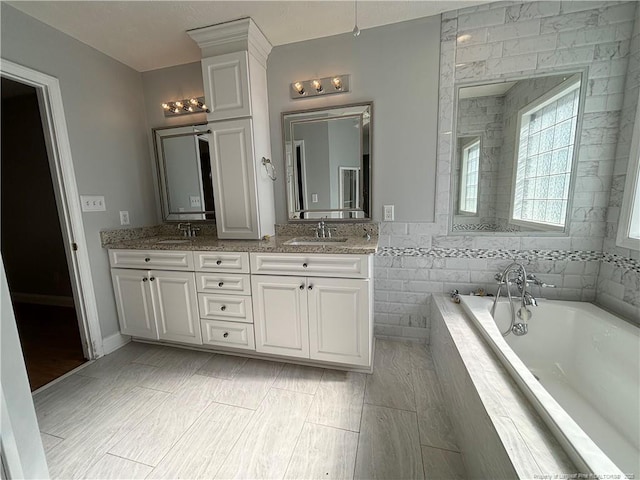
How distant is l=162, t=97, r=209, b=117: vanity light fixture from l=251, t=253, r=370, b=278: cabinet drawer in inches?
62.2

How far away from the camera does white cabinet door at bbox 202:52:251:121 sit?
6.24 ft

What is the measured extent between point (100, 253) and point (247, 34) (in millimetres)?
2023

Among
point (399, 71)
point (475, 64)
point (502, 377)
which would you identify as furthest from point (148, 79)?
point (502, 377)

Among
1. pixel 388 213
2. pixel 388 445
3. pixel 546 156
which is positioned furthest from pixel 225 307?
pixel 546 156

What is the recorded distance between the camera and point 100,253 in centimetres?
209

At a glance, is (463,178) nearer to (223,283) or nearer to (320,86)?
(320,86)

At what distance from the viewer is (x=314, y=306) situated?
1741mm

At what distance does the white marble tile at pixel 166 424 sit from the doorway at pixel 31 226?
1.60 meters

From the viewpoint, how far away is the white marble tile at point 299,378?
169 cm

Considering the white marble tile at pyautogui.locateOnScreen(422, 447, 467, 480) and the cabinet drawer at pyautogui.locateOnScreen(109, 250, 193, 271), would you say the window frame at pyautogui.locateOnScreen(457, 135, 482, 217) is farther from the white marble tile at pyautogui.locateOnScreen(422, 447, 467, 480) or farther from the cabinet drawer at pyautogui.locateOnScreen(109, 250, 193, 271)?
the cabinet drawer at pyautogui.locateOnScreen(109, 250, 193, 271)

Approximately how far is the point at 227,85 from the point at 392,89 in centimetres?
125

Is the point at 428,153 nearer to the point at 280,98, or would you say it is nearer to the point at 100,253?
the point at 280,98

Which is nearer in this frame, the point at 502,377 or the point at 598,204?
the point at 502,377

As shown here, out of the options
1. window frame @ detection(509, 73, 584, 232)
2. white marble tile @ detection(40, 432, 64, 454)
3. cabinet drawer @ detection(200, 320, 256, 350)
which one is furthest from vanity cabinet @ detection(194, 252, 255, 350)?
window frame @ detection(509, 73, 584, 232)
